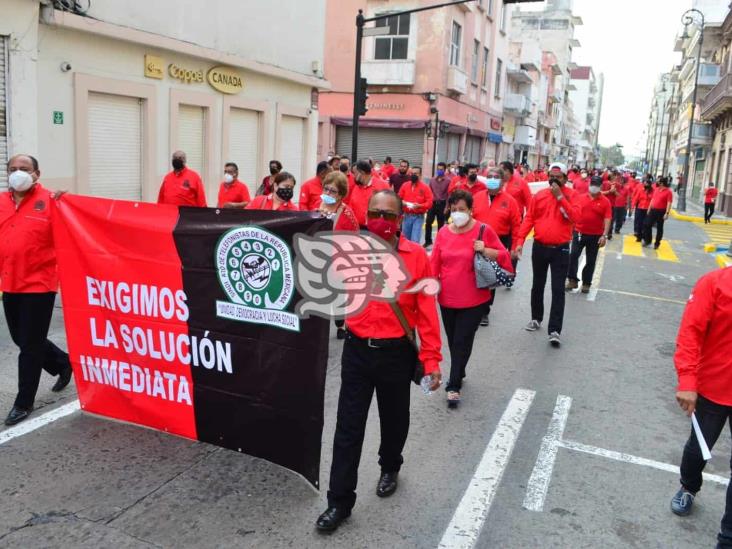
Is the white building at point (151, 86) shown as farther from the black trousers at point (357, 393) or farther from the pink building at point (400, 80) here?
the pink building at point (400, 80)

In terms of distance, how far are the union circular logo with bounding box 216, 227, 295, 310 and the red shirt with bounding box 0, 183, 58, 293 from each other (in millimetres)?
1552

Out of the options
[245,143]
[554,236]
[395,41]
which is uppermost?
[395,41]

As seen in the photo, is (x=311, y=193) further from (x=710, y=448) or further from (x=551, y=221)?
(x=710, y=448)

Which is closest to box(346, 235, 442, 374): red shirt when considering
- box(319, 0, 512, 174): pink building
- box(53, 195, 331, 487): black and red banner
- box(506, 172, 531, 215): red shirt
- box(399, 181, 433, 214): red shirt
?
box(53, 195, 331, 487): black and red banner

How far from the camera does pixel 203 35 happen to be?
1422 centimetres

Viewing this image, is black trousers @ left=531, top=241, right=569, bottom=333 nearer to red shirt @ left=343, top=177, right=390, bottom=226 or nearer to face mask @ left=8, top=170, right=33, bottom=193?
red shirt @ left=343, top=177, right=390, bottom=226

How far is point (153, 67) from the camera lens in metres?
12.9

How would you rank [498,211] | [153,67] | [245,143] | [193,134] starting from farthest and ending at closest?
[245,143] → [193,134] → [153,67] → [498,211]

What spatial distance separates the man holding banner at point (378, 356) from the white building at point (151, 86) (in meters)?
8.40

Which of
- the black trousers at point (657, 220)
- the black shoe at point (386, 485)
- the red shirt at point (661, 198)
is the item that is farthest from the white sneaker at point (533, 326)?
the black trousers at point (657, 220)

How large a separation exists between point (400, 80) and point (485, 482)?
1028 inches

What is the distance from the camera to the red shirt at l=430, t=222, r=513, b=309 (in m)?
5.58

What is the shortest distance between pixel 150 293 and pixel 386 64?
2616cm

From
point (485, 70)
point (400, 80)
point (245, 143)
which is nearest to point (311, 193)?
point (245, 143)
